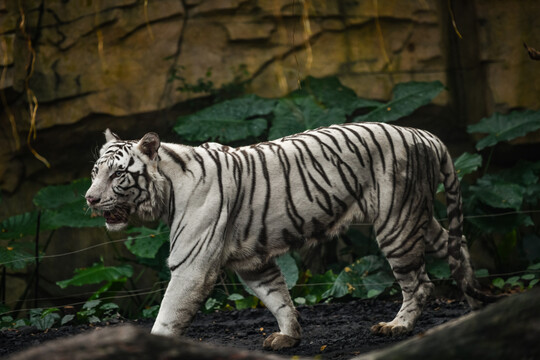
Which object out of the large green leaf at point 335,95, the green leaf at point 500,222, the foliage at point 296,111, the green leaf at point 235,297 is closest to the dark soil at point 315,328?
the green leaf at point 235,297

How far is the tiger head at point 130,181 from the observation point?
154 inches

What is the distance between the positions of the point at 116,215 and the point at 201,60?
3.67 meters

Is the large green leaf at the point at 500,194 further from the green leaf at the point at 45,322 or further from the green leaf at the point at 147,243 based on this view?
the green leaf at the point at 45,322

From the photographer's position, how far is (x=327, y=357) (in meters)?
3.82

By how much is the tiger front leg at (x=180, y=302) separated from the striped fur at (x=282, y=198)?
3 cm

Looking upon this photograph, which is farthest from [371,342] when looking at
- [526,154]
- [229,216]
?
[526,154]

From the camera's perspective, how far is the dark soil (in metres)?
4.12

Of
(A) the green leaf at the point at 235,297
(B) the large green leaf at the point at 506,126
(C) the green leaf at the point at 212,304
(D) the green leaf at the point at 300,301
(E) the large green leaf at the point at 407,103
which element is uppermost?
(E) the large green leaf at the point at 407,103

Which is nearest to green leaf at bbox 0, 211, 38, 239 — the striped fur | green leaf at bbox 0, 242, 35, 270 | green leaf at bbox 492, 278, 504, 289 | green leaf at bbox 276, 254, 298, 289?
green leaf at bbox 0, 242, 35, 270

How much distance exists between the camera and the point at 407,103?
6.60 meters

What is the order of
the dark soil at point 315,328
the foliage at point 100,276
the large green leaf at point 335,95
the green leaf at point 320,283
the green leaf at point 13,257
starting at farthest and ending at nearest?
the large green leaf at point 335,95, the green leaf at point 320,283, the foliage at point 100,276, the green leaf at point 13,257, the dark soil at point 315,328

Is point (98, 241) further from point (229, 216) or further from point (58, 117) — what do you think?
point (229, 216)

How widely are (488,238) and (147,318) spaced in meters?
3.53

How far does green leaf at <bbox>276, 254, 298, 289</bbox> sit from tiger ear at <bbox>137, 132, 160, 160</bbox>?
6.87ft
